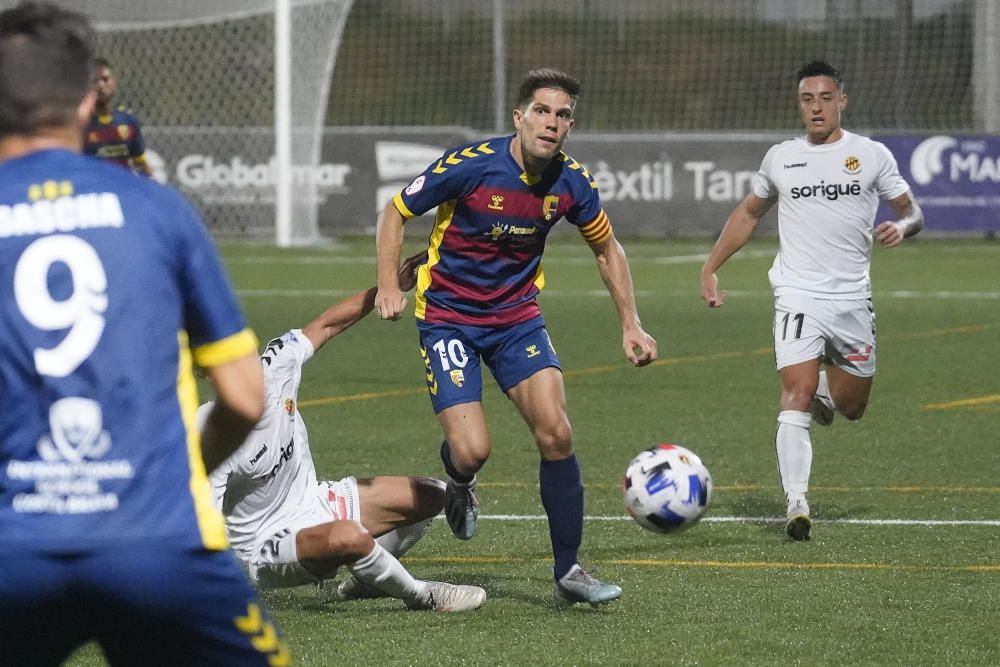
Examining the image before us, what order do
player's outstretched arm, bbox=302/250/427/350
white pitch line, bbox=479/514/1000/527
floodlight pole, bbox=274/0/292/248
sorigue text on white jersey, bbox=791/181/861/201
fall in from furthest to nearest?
floodlight pole, bbox=274/0/292/248
sorigue text on white jersey, bbox=791/181/861/201
white pitch line, bbox=479/514/1000/527
player's outstretched arm, bbox=302/250/427/350

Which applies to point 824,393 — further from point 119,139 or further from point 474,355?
point 119,139

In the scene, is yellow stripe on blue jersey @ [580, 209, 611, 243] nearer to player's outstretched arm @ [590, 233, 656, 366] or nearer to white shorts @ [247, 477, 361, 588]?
player's outstretched arm @ [590, 233, 656, 366]

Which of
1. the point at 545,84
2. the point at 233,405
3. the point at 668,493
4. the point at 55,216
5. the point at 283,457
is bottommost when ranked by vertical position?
the point at 668,493

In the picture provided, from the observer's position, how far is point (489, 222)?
6602 millimetres

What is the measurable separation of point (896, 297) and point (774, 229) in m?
7.36

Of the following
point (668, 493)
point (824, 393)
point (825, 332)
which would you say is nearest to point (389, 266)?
point (668, 493)

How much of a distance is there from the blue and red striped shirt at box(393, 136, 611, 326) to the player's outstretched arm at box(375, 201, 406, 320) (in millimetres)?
67

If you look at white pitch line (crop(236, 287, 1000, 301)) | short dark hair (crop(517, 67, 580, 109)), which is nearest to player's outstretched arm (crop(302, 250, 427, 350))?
short dark hair (crop(517, 67, 580, 109))

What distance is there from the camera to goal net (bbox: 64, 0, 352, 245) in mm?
23109

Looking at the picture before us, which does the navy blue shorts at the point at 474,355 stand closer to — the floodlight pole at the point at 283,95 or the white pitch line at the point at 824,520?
the white pitch line at the point at 824,520

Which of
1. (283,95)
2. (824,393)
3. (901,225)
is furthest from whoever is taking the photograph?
(283,95)

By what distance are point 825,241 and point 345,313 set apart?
2.66m

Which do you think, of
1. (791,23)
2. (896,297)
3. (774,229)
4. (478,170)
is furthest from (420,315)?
(791,23)

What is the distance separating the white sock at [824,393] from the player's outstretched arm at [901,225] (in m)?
0.77
